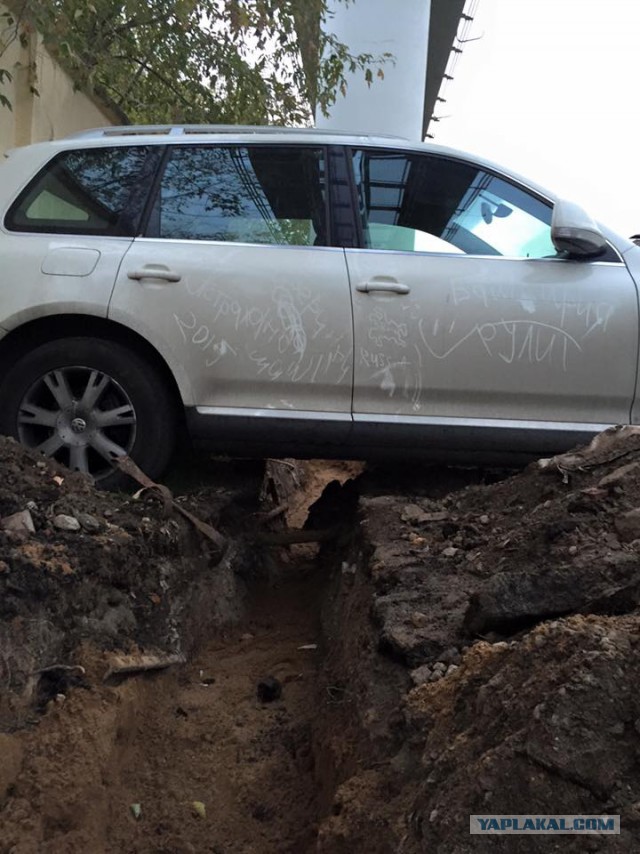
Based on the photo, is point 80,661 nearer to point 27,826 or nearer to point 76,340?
point 27,826

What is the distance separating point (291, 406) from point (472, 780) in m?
2.39

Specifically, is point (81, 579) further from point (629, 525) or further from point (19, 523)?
point (629, 525)

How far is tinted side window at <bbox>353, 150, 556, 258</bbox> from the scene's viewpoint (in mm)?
3951

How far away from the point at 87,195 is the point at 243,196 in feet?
2.57

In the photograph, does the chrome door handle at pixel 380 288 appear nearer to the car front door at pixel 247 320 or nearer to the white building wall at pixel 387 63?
the car front door at pixel 247 320

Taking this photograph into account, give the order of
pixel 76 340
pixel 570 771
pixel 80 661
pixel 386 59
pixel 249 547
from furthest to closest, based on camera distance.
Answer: pixel 386 59, pixel 249 547, pixel 76 340, pixel 80 661, pixel 570 771

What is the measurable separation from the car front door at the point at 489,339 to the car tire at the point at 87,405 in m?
1.00

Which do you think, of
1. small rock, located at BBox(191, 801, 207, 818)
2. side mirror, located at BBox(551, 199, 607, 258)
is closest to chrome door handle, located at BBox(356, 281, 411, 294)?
side mirror, located at BBox(551, 199, 607, 258)

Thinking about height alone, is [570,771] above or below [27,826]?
above

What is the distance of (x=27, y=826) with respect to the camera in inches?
83.4

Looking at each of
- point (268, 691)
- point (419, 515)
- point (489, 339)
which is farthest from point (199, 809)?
point (489, 339)

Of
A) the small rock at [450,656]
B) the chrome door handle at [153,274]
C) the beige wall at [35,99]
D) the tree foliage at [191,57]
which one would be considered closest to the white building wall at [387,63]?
the tree foliage at [191,57]

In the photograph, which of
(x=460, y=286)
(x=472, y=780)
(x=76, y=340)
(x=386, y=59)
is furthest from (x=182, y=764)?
(x=386, y=59)

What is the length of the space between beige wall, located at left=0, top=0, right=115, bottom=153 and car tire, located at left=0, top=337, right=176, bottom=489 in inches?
126
